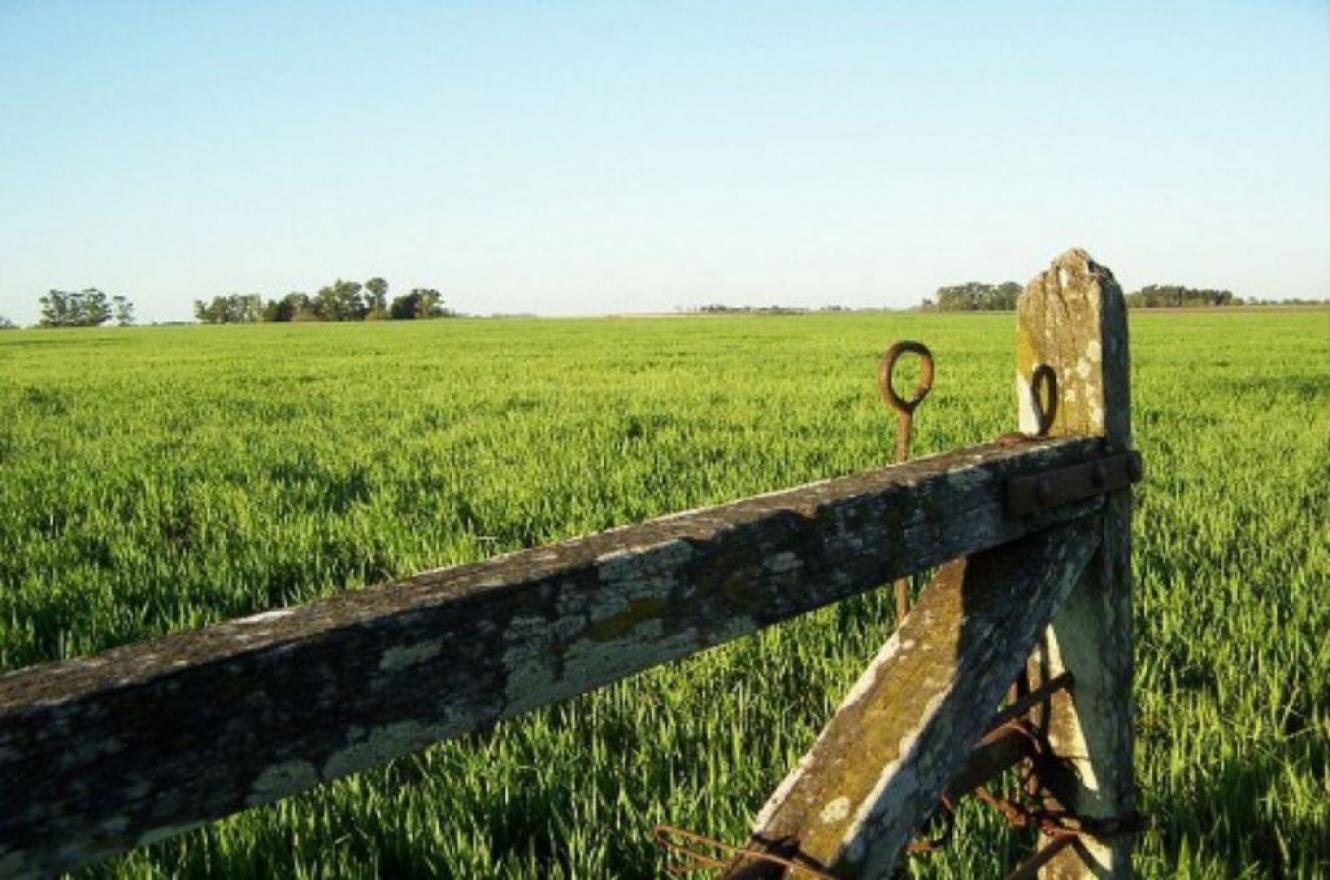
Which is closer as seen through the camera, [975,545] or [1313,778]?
[975,545]

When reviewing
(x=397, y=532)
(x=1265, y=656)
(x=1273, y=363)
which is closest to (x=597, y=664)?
(x=1265, y=656)

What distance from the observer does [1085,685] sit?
176 centimetres

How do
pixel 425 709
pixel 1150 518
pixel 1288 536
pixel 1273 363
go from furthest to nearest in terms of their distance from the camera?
pixel 1273 363 → pixel 1150 518 → pixel 1288 536 → pixel 425 709

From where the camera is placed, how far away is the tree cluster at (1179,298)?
9488 centimetres

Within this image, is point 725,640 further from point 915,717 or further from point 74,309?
point 74,309

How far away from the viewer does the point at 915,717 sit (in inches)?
49.3

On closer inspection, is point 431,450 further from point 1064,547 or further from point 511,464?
point 1064,547

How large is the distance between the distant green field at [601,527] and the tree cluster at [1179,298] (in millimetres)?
93555

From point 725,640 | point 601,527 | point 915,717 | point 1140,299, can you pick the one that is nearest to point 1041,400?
point 915,717

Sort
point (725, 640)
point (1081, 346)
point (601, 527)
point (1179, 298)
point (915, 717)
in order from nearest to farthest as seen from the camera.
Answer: point (725, 640) → point (915, 717) → point (1081, 346) → point (601, 527) → point (1179, 298)

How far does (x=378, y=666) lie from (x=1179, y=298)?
109 metres

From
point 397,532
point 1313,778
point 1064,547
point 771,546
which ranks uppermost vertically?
point 771,546

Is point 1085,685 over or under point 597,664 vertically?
under

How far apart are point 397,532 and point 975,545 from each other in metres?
3.94
